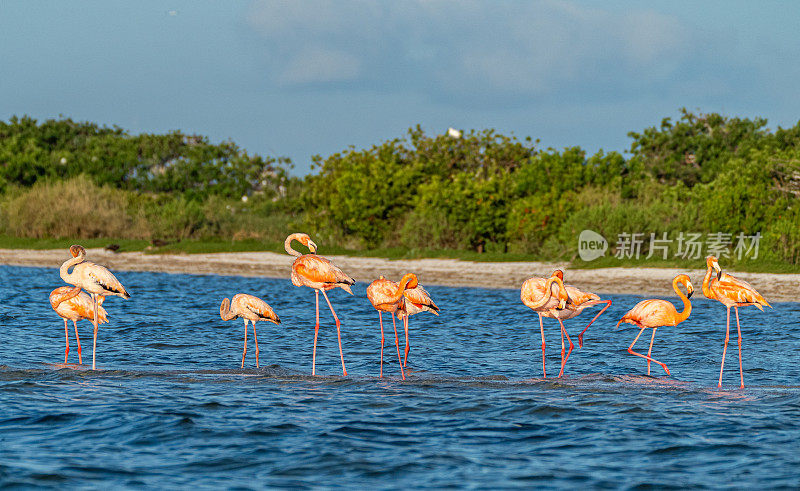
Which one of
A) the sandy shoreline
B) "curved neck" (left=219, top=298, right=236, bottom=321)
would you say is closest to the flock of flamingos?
"curved neck" (left=219, top=298, right=236, bottom=321)

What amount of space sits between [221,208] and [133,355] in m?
29.1

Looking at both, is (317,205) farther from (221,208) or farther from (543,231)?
(543,231)

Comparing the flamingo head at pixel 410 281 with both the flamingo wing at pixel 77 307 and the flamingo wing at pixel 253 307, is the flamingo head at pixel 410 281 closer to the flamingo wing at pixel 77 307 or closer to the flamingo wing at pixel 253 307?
the flamingo wing at pixel 253 307

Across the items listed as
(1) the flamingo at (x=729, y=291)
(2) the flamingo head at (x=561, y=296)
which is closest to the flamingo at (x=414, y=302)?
(2) the flamingo head at (x=561, y=296)

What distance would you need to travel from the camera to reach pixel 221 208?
4097cm

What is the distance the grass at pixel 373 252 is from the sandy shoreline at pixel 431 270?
1.50 ft

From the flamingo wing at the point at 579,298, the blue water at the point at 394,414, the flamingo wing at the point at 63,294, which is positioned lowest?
the blue water at the point at 394,414

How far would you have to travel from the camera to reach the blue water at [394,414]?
661cm

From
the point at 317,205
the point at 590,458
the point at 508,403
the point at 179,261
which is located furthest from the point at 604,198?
the point at 590,458

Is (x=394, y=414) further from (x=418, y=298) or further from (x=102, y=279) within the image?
(x=102, y=279)

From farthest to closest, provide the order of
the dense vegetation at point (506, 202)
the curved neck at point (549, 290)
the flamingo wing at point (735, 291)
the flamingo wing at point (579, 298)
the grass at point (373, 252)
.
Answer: the dense vegetation at point (506, 202) < the grass at point (373, 252) < the flamingo wing at point (579, 298) < the curved neck at point (549, 290) < the flamingo wing at point (735, 291)

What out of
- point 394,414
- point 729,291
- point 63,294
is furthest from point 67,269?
point 729,291

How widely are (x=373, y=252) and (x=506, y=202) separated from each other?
4924mm

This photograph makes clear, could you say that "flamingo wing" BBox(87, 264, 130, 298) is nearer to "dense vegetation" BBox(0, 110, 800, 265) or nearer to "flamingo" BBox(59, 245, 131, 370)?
"flamingo" BBox(59, 245, 131, 370)
